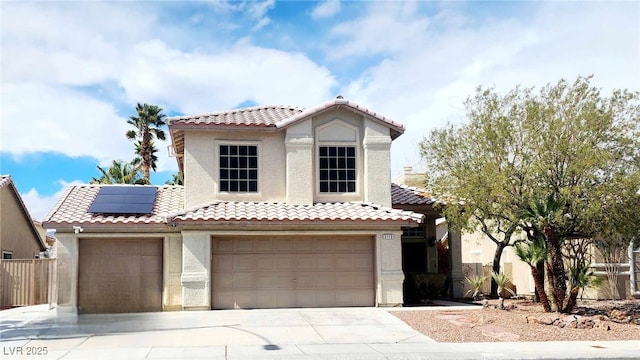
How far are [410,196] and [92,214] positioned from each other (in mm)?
10721

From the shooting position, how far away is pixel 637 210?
17.4m

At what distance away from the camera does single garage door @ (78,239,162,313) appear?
1947 centimetres

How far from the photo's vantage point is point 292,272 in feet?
64.0

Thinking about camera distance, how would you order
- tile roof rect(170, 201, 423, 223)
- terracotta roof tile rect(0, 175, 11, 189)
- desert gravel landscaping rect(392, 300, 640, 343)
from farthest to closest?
terracotta roof tile rect(0, 175, 11, 189) < tile roof rect(170, 201, 423, 223) < desert gravel landscaping rect(392, 300, 640, 343)

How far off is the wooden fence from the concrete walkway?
462 cm

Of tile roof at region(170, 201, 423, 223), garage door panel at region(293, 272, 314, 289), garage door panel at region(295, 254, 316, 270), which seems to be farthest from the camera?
garage door panel at region(295, 254, 316, 270)

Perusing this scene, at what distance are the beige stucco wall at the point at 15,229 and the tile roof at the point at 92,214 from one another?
7038 millimetres

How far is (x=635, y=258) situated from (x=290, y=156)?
1243cm

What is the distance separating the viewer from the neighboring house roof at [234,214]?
18.6 meters

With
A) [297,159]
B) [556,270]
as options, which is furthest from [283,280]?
[556,270]

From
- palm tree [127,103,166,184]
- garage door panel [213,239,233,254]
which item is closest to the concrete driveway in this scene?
garage door panel [213,239,233,254]

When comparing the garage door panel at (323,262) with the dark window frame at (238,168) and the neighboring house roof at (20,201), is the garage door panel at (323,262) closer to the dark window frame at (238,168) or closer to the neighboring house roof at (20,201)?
the dark window frame at (238,168)

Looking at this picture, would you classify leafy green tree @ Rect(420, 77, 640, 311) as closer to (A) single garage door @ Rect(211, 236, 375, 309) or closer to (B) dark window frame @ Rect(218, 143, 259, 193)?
(A) single garage door @ Rect(211, 236, 375, 309)

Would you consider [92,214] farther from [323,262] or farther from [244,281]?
[323,262]
